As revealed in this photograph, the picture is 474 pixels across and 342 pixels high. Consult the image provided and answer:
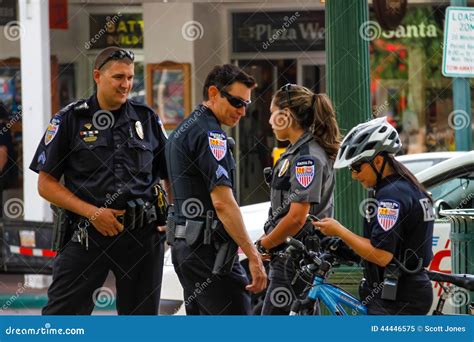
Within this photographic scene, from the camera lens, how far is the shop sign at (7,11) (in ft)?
46.9

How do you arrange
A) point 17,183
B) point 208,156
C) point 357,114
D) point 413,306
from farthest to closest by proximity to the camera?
1. point 17,183
2. point 357,114
3. point 208,156
4. point 413,306

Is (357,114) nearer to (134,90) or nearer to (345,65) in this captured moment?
(345,65)

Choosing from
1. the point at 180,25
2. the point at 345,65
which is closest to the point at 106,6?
the point at 180,25

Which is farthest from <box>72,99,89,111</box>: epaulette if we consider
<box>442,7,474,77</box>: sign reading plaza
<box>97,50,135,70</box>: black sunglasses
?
<box>442,7,474,77</box>: sign reading plaza

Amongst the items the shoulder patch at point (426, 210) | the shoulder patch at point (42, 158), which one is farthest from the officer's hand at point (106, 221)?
the shoulder patch at point (426, 210)

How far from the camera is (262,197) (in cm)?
1584

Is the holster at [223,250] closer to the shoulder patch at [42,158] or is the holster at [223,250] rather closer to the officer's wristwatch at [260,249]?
the officer's wristwatch at [260,249]

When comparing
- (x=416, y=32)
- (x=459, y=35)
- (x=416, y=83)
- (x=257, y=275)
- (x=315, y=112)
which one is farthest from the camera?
(x=416, y=83)

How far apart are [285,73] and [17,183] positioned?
3.49 m

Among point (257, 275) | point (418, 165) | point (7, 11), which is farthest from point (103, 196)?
point (7, 11)

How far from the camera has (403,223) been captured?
5668 mm

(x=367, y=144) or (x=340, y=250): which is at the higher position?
(x=367, y=144)

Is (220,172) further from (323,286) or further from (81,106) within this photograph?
(81,106)

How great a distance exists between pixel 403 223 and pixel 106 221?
148cm
